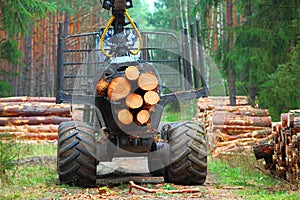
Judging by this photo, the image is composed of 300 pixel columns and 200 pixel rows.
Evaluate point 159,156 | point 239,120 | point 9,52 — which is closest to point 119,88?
point 159,156

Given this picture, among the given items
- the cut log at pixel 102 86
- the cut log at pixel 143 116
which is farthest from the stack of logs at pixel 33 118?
the cut log at pixel 143 116

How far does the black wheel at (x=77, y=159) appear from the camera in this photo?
8477mm

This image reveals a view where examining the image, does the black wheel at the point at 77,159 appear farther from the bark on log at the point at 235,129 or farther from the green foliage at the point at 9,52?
the green foliage at the point at 9,52

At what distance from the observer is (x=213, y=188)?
8.56 meters

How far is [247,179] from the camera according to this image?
9.84 m

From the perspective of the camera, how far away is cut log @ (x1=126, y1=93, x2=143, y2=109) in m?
7.62

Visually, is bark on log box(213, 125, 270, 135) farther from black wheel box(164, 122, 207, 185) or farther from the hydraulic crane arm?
the hydraulic crane arm

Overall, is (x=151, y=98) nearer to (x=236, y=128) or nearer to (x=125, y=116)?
(x=125, y=116)

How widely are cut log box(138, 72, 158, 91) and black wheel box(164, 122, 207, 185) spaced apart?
4.41 feet

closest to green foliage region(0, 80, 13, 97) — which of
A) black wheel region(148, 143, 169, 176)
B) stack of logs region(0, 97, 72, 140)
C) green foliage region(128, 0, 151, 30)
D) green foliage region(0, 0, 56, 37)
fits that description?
stack of logs region(0, 97, 72, 140)

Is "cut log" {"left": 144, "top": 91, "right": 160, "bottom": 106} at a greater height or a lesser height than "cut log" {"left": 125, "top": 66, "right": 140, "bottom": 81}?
lesser

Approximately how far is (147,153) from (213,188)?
3.79ft

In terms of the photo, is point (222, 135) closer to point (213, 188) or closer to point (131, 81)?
point (213, 188)

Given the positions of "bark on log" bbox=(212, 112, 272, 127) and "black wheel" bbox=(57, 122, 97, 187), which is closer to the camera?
"black wheel" bbox=(57, 122, 97, 187)
